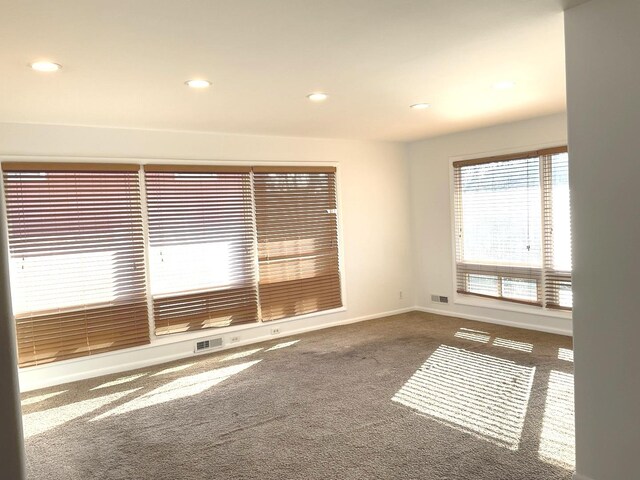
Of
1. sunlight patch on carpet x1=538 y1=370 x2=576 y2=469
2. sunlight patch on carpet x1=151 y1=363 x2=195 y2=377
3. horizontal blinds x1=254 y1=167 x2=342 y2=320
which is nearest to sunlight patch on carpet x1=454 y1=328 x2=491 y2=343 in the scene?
sunlight patch on carpet x1=538 y1=370 x2=576 y2=469

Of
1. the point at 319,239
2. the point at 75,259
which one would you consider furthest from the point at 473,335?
the point at 75,259

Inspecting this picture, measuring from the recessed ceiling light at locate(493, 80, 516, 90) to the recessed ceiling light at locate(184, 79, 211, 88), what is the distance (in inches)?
85.4

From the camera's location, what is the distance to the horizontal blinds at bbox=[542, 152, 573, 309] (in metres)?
5.10

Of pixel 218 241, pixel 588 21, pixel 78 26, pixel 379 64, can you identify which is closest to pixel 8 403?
pixel 78 26

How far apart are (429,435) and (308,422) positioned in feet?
2.71

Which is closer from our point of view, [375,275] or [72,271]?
[72,271]

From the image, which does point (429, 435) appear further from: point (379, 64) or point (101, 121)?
point (101, 121)

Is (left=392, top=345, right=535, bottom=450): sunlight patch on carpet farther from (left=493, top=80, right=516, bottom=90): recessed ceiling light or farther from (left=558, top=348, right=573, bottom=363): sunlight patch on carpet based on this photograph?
(left=493, top=80, right=516, bottom=90): recessed ceiling light

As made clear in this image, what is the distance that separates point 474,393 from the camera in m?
3.72

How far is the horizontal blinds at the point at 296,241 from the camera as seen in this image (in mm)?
5633

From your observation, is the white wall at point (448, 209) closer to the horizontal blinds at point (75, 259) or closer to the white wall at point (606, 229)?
the white wall at point (606, 229)

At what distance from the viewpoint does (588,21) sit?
7.37ft

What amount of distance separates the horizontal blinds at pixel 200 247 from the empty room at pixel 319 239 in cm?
2

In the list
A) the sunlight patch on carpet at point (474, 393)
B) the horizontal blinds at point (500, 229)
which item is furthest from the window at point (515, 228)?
the sunlight patch on carpet at point (474, 393)
